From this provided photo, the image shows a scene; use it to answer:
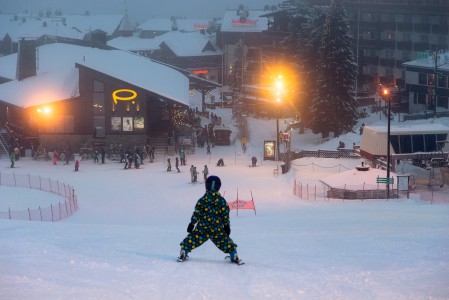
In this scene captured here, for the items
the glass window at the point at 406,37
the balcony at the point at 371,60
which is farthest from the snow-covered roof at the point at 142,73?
the glass window at the point at 406,37

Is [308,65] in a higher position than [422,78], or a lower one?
higher

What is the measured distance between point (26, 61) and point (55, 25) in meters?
70.1

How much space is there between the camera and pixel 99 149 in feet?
148

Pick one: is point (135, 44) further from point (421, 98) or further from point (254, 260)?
point (254, 260)

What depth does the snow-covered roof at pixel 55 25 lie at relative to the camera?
112000mm

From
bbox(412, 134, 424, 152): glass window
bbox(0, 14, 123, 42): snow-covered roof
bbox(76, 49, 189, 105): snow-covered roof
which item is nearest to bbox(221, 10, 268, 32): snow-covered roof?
bbox(0, 14, 123, 42): snow-covered roof

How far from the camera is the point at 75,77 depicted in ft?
164

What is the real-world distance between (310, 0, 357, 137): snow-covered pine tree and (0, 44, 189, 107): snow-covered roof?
33.3 feet

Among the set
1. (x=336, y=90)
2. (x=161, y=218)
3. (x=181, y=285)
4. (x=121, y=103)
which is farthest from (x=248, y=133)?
(x=181, y=285)

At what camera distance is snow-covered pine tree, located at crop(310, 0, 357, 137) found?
5053 centimetres

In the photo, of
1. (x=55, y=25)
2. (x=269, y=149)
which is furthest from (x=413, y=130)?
(x=55, y=25)

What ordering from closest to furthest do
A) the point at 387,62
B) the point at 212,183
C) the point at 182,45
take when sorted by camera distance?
the point at 212,183
the point at 387,62
the point at 182,45

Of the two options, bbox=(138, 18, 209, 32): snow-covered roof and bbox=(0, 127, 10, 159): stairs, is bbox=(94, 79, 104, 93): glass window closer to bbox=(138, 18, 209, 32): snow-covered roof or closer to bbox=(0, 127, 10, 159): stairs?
bbox=(0, 127, 10, 159): stairs

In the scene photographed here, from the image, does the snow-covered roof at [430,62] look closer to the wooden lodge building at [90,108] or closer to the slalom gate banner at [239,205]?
the wooden lodge building at [90,108]
